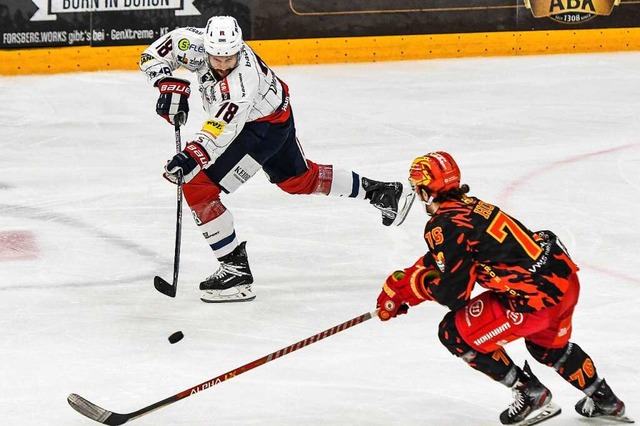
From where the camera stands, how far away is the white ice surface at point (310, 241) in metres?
4.08

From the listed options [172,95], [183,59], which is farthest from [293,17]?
[172,95]

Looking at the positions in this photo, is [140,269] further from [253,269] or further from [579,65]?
[579,65]

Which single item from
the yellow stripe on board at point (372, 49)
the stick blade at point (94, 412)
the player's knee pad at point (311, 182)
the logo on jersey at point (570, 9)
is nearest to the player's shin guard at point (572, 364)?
the stick blade at point (94, 412)

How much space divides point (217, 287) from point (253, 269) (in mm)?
386

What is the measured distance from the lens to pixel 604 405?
147 inches

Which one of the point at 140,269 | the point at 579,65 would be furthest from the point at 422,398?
the point at 579,65

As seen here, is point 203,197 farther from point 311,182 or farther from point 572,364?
point 572,364

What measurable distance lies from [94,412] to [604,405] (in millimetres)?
1568

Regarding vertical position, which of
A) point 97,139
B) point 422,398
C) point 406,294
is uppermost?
point 406,294

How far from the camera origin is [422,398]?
13.1 feet

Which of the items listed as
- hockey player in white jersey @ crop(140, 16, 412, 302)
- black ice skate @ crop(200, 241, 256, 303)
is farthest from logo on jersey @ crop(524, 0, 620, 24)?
black ice skate @ crop(200, 241, 256, 303)

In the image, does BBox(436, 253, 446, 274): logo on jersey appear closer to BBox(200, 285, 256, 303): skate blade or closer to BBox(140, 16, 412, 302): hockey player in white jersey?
BBox(140, 16, 412, 302): hockey player in white jersey

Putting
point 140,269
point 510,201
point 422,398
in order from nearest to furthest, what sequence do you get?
1. point 422,398
2. point 140,269
3. point 510,201

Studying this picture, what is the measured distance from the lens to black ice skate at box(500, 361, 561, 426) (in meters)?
3.66
